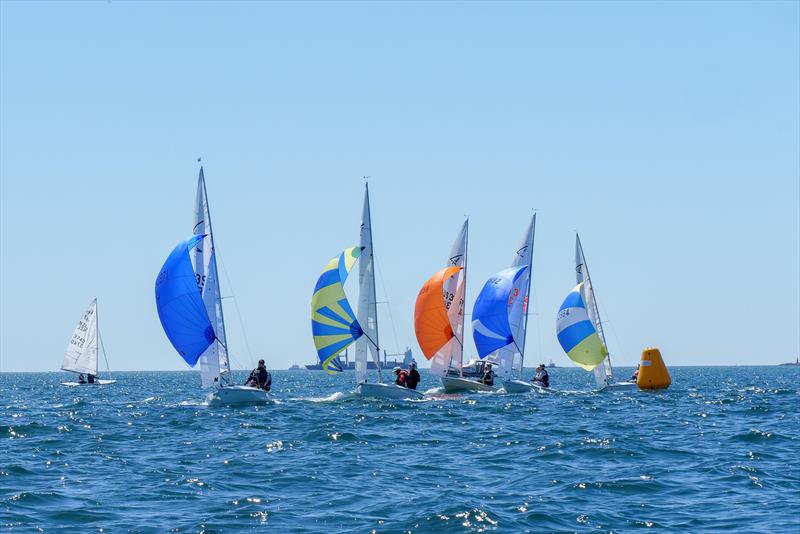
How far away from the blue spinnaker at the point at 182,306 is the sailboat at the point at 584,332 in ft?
64.5

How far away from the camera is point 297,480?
21.0 m

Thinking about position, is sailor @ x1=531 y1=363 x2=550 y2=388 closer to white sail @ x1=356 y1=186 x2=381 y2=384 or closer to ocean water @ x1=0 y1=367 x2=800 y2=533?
white sail @ x1=356 y1=186 x2=381 y2=384

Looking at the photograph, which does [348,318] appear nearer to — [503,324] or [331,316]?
[331,316]

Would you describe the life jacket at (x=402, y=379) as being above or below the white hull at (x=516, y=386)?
above

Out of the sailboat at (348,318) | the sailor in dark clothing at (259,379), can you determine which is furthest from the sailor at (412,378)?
the sailor in dark clothing at (259,379)

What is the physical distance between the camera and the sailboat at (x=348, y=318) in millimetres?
41500

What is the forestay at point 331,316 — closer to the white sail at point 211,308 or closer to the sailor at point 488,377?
the white sail at point 211,308

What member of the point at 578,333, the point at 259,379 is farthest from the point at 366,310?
the point at 578,333

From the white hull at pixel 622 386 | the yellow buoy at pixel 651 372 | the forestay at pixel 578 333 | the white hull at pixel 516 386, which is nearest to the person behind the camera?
the white hull at pixel 516 386

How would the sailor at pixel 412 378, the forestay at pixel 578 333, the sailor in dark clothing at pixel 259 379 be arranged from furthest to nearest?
the forestay at pixel 578 333, the sailor at pixel 412 378, the sailor in dark clothing at pixel 259 379

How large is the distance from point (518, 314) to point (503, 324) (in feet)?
6.43

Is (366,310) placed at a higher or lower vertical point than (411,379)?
higher

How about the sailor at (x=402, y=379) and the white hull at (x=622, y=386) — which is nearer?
the sailor at (x=402, y=379)

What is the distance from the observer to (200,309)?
3800 cm
